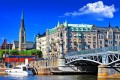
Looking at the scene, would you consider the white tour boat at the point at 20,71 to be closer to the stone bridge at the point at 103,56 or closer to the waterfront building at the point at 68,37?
the stone bridge at the point at 103,56

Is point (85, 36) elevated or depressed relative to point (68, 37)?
elevated

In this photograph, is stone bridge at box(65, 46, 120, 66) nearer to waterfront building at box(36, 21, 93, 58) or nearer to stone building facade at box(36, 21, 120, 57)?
waterfront building at box(36, 21, 93, 58)

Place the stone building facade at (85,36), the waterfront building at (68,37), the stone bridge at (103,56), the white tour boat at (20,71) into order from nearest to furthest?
the stone bridge at (103,56) < the white tour boat at (20,71) < the waterfront building at (68,37) < the stone building facade at (85,36)

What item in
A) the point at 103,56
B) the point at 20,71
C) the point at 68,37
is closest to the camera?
the point at 103,56

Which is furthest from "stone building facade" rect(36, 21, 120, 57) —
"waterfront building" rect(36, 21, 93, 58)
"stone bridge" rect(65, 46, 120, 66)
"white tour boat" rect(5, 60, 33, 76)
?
"stone bridge" rect(65, 46, 120, 66)

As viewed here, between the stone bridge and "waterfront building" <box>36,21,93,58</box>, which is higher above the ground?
"waterfront building" <box>36,21,93,58</box>

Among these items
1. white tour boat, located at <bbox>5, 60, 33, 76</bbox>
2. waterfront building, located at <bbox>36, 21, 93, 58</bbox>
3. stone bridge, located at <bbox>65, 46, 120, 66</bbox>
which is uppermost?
waterfront building, located at <bbox>36, 21, 93, 58</bbox>

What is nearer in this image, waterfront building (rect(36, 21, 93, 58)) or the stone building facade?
waterfront building (rect(36, 21, 93, 58))

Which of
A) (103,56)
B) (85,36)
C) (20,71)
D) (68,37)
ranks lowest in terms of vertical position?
(20,71)

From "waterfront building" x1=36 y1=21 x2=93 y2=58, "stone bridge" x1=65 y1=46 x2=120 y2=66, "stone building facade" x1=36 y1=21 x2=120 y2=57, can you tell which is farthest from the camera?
"stone building facade" x1=36 y1=21 x2=120 y2=57

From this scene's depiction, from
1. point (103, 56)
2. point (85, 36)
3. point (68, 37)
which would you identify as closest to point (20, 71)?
point (103, 56)

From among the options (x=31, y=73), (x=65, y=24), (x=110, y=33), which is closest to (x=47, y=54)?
(x=65, y=24)

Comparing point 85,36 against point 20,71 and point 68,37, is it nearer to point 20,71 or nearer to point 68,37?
point 68,37

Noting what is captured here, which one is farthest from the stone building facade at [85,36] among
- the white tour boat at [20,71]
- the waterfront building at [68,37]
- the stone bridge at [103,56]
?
the stone bridge at [103,56]
